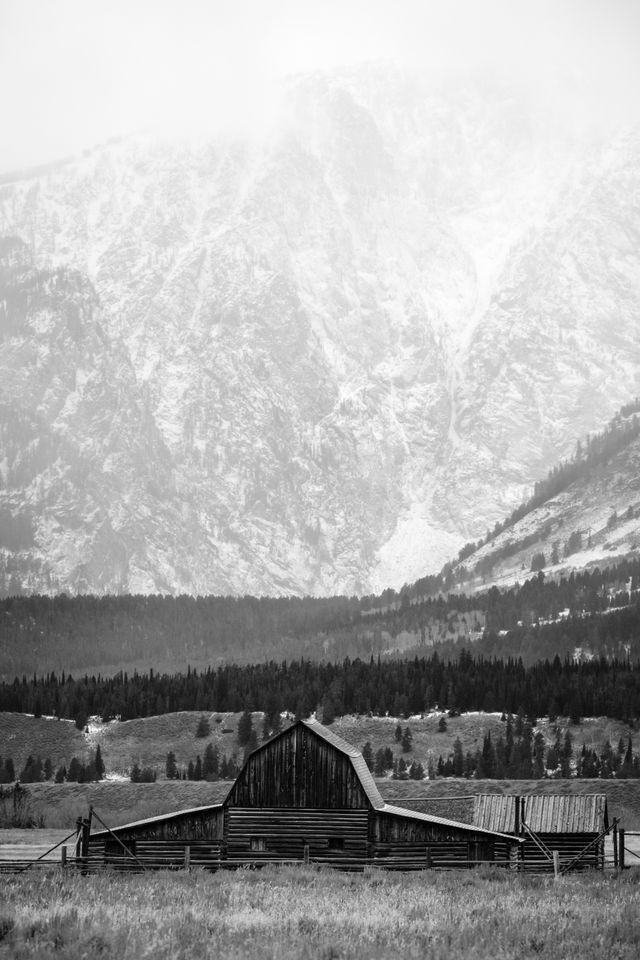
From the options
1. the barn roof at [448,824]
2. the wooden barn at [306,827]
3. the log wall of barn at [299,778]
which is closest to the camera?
the barn roof at [448,824]

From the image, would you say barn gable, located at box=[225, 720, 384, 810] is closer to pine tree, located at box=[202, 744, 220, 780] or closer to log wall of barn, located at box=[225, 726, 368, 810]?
log wall of barn, located at box=[225, 726, 368, 810]

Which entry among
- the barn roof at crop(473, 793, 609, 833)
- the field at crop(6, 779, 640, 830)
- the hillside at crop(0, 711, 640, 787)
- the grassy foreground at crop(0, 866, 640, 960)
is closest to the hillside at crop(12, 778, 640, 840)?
the field at crop(6, 779, 640, 830)

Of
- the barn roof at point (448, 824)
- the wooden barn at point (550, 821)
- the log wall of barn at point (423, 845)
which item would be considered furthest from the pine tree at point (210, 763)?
the barn roof at point (448, 824)

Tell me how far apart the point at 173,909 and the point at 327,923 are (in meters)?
4.59

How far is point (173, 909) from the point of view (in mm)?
40531

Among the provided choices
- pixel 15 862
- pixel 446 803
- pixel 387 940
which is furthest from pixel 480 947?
pixel 446 803

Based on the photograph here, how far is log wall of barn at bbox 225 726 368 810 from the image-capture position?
68750mm

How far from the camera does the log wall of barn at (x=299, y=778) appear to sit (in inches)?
2707

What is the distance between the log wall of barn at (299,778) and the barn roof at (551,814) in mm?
6810

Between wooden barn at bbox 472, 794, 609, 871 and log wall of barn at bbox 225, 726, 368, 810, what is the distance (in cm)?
706

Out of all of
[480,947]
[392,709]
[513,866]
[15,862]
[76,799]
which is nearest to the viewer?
[480,947]

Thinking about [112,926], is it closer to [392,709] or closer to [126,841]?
[126,841]

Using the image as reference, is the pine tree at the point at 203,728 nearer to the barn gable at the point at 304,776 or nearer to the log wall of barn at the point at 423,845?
the barn gable at the point at 304,776

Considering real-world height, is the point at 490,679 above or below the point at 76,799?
above
